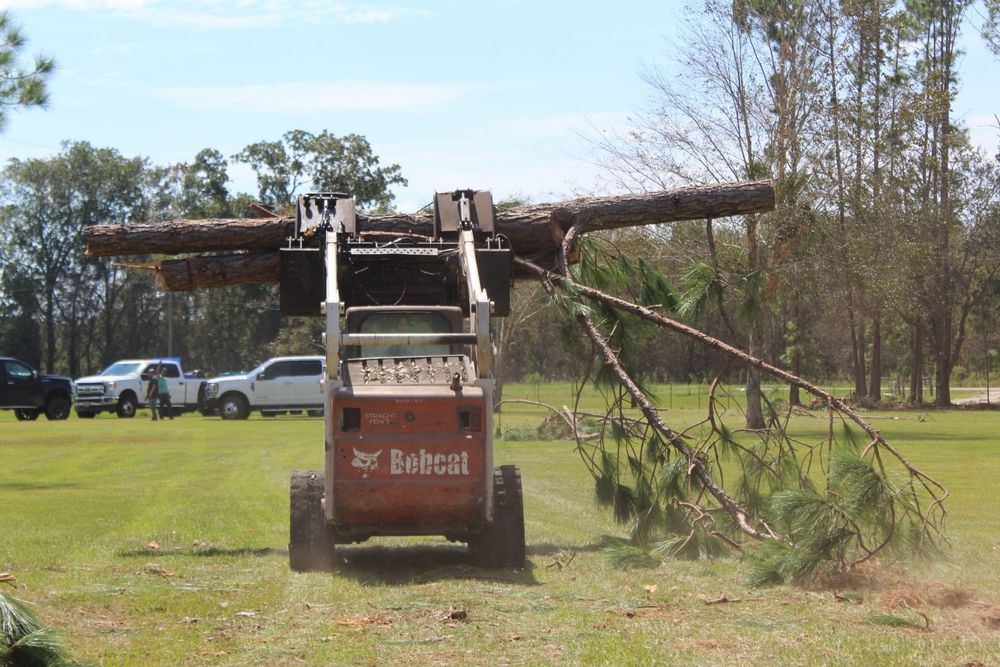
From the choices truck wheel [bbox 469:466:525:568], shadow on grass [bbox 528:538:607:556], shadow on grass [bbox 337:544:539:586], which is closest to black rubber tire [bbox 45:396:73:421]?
shadow on grass [bbox 337:544:539:586]

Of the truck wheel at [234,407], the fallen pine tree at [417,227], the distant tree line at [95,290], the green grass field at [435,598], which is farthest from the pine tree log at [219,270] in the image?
the distant tree line at [95,290]

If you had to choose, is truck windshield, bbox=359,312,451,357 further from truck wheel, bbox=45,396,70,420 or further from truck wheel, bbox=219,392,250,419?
truck wheel, bbox=45,396,70,420

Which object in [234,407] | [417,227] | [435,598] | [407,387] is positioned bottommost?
[234,407]

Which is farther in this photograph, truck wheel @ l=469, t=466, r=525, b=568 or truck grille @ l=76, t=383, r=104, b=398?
truck grille @ l=76, t=383, r=104, b=398

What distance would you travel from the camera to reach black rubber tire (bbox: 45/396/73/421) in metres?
40.3

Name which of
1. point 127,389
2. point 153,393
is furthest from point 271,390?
point 127,389

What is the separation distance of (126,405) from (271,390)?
5.56 m

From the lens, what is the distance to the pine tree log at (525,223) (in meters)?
12.2

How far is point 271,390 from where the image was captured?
135ft

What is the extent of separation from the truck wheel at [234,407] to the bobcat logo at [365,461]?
1291 inches

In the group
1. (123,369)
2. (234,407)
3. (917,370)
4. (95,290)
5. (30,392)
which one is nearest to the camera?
(30,392)

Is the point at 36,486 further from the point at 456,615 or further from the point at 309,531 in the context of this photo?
the point at 456,615

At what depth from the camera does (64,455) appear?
23188 millimetres

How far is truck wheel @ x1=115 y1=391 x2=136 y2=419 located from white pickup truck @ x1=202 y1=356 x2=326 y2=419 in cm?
368
